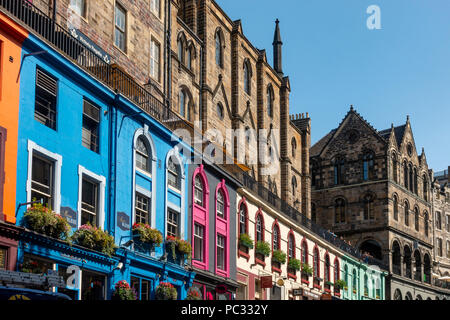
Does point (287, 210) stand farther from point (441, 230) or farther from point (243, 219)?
point (441, 230)

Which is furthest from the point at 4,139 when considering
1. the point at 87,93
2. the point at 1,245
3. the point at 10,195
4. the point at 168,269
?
the point at 168,269

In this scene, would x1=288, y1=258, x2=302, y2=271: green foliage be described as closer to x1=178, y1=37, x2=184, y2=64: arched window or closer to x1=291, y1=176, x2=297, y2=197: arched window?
x1=178, y1=37, x2=184, y2=64: arched window

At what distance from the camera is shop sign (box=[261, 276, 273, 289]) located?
38675 millimetres

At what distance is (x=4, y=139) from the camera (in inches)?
778

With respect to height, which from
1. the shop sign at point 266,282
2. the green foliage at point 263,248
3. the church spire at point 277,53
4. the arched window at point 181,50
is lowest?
the shop sign at point 266,282

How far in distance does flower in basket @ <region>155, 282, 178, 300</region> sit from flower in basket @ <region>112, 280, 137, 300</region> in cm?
242

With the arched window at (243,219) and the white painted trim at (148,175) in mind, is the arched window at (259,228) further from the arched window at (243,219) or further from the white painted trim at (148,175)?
the white painted trim at (148,175)

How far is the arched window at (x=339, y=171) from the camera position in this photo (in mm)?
72750

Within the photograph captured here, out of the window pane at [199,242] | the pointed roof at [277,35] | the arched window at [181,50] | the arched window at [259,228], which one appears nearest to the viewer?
the window pane at [199,242]

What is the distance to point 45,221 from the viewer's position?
20.4 m

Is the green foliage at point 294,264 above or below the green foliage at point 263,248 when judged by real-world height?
below

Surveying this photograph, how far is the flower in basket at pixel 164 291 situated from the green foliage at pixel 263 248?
12601 mm

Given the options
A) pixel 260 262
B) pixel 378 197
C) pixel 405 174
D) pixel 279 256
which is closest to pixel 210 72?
pixel 279 256

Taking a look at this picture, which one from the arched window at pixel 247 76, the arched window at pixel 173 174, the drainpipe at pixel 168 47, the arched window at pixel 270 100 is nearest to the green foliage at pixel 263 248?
the drainpipe at pixel 168 47
